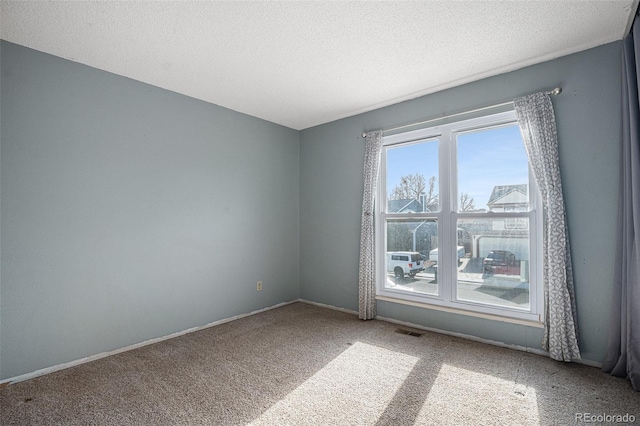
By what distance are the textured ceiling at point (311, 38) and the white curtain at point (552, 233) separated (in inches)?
19.8

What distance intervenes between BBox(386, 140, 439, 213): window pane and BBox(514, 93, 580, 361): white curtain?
95 centimetres

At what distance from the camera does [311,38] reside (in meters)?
2.42

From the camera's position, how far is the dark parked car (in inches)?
117

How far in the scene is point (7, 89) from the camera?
2371mm

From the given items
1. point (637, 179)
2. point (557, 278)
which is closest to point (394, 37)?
point (637, 179)

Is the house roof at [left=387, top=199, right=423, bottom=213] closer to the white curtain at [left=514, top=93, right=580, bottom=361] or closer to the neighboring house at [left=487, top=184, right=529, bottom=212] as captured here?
the neighboring house at [left=487, top=184, right=529, bottom=212]

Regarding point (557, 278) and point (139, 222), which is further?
point (139, 222)

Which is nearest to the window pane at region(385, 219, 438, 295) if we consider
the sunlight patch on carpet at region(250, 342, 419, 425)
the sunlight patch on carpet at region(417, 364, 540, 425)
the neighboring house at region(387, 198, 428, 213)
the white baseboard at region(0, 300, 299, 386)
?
the neighboring house at region(387, 198, 428, 213)

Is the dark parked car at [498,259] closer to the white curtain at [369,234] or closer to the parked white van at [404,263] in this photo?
the parked white van at [404,263]

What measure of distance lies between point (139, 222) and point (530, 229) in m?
3.65

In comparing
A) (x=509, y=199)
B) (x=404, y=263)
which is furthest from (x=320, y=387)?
(x=509, y=199)

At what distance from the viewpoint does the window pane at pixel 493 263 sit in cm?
292

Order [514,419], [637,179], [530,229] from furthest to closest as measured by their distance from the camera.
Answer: [530,229] < [637,179] < [514,419]

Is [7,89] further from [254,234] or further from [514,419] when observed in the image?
[514,419]
